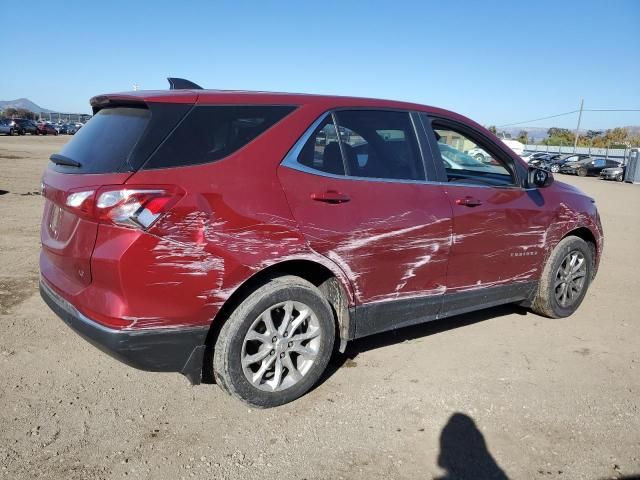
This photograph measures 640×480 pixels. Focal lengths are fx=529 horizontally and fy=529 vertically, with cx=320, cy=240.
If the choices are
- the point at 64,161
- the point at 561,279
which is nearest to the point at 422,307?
the point at 561,279

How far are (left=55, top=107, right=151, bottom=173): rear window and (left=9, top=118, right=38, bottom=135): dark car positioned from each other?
53447mm

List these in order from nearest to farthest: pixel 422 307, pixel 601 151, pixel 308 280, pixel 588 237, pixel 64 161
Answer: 1. pixel 64 161
2. pixel 308 280
3. pixel 422 307
4. pixel 588 237
5. pixel 601 151

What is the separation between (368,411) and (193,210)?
159cm

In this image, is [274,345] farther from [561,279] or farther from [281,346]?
[561,279]

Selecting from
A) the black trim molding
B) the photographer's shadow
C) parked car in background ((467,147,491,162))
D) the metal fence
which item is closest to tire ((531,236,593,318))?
the black trim molding

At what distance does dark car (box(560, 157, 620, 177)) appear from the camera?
3712 centimetres

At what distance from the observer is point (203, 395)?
10.8 feet

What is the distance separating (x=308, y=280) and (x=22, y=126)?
56.2 m

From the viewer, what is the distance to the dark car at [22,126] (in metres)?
49.2

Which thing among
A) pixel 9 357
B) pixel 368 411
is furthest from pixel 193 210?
pixel 9 357

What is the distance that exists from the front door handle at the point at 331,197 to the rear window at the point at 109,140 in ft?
3.33

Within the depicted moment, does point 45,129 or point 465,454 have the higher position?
point 45,129

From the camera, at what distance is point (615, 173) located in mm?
33625

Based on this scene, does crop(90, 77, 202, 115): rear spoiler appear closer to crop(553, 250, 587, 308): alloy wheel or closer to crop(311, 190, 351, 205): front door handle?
crop(311, 190, 351, 205): front door handle
